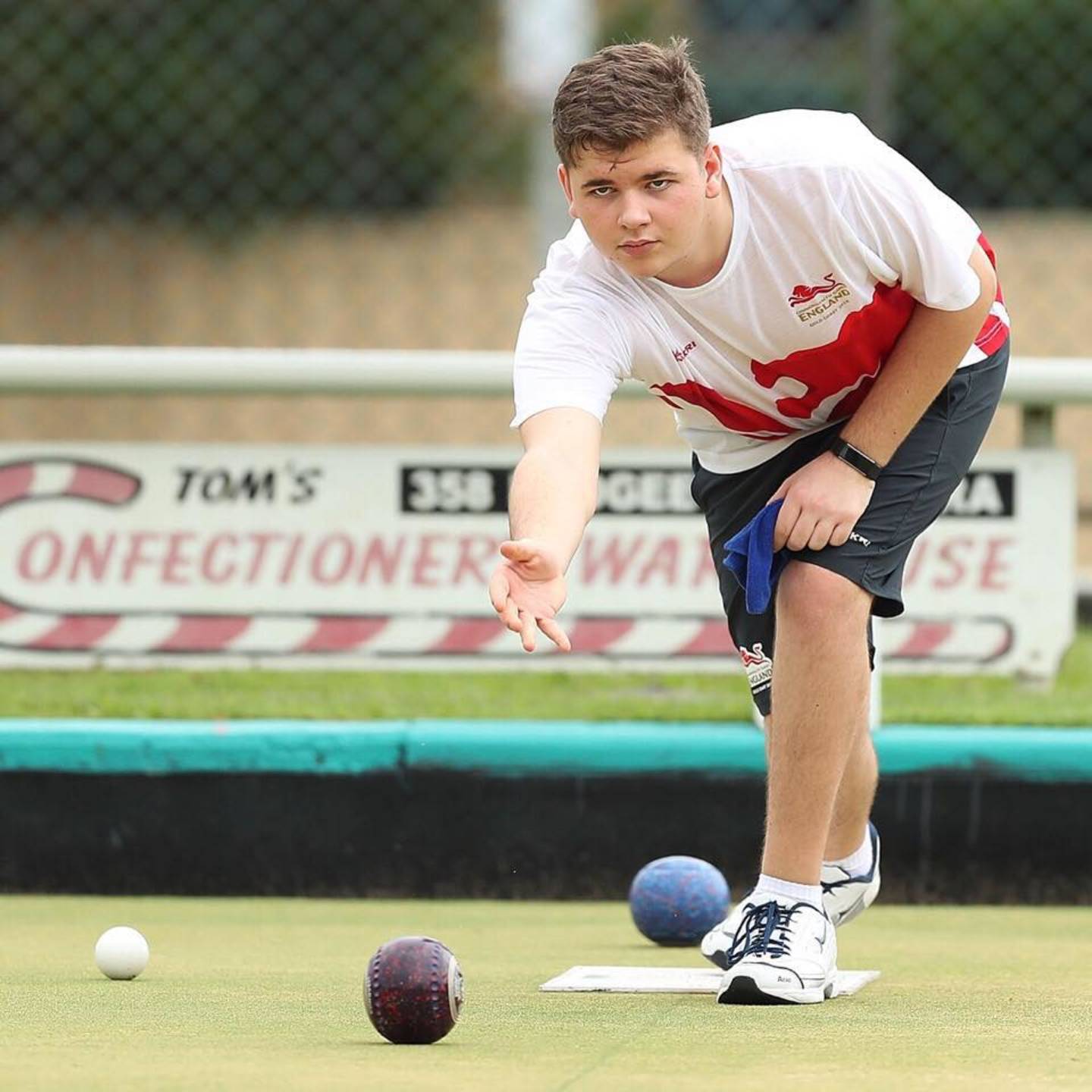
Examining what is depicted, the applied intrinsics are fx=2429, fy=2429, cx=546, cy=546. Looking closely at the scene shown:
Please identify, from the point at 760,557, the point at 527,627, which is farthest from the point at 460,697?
the point at 527,627

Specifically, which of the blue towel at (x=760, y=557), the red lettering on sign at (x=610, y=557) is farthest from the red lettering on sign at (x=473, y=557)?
the blue towel at (x=760, y=557)

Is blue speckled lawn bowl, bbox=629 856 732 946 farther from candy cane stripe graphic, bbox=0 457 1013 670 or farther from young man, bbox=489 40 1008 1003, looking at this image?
candy cane stripe graphic, bbox=0 457 1013 670

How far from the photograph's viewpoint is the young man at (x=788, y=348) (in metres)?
3.53

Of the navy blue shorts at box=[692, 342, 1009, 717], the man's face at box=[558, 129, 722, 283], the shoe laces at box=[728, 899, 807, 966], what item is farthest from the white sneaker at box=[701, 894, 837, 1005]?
the man's face at box=[558, 129, 722, 283]

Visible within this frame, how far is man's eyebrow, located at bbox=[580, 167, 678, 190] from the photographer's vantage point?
138 inches

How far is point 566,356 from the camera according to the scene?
3680mm

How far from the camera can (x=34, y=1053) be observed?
3.06 m

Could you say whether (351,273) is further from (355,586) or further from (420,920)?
(420,920)

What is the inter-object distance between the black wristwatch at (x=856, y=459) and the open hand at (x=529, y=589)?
76 centimetres

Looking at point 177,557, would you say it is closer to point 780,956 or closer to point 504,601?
point 780,956

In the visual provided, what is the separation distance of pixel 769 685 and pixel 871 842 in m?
0.47

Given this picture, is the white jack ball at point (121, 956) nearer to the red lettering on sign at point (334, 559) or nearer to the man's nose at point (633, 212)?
the man's nose at point (633, 212)

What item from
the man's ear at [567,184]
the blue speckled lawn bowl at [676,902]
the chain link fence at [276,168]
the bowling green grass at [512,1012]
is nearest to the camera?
the bowling green grass at [512,1012]

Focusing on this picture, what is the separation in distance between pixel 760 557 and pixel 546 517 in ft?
1.81
